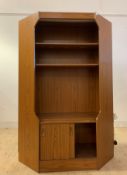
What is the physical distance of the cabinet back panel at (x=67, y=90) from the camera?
2945 mm

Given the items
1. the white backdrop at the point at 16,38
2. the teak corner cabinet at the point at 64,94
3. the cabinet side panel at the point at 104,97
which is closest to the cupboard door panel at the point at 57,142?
the teak corner cabinet at the point at 64,94

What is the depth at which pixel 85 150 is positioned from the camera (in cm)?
275

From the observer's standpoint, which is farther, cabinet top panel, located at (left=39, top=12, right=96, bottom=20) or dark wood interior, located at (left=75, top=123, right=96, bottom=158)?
dark wood interior, located at (left=75, top=123, right=96, bottom=158)

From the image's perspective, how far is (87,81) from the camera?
118 inches

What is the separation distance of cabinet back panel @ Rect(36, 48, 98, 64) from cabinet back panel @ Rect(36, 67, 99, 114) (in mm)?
138

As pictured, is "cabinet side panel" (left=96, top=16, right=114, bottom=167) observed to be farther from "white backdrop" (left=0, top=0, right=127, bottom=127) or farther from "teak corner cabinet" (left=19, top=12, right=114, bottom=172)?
"white backdrop" (left=0, top=0, right=127, bottom=127)

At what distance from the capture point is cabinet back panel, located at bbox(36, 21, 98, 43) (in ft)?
9.70

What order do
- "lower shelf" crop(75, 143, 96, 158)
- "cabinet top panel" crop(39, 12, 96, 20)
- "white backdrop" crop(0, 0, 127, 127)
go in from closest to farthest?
"cabinet top panel" crop(39, 12, 96, 20) < "lower shelf" crop(75, 143, 96, 158) < "white backdrop" crop(0, 0, 127, 127)

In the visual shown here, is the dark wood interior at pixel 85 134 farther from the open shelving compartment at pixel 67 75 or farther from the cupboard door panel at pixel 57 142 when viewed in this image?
the cupboard door panel at pixel 57 142

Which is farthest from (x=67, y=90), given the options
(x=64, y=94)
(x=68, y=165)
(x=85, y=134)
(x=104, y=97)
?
(x=68, y=165)

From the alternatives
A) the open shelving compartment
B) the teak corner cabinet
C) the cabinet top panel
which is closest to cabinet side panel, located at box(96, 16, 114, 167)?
the teak corner cabinet

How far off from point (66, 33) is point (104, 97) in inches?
46.6

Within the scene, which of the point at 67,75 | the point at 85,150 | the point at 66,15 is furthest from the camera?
Result: the point at 67,75

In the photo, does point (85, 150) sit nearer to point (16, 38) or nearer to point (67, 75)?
point (67, 75)
